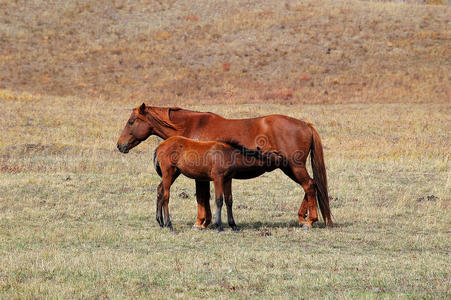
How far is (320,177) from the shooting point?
458 inches

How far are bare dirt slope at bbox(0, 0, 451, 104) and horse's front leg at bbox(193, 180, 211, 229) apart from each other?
2702 cm

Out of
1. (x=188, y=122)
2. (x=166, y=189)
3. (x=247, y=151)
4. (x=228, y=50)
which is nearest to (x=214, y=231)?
(x=166, y=189)

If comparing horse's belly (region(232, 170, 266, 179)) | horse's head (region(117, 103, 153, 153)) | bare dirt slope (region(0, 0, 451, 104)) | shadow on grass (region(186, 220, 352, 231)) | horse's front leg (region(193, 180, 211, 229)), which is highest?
bare dirt slope (region(0, 0, 451, 104))

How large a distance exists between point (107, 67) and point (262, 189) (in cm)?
3292

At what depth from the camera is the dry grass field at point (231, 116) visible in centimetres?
786

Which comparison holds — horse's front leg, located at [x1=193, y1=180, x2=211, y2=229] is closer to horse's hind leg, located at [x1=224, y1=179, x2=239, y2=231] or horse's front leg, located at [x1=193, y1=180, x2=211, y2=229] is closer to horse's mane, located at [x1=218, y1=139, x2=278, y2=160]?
horse's hind leg, located at [x1=224, y1=179, x2=239, y2=231]

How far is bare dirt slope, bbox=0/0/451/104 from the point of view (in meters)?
41.0

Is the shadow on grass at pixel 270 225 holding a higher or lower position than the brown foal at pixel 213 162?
lower

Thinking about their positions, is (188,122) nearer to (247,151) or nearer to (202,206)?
(247,151)

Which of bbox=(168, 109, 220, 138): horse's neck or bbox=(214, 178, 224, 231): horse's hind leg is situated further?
bbox=(168, 109, 220, 138): horse's neck

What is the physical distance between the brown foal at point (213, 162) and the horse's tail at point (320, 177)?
81cm

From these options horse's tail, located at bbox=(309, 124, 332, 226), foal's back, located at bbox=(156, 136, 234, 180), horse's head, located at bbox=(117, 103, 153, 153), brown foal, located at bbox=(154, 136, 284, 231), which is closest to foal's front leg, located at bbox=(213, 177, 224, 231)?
brown foal, located at bbox=(154, 136, 284, 231)

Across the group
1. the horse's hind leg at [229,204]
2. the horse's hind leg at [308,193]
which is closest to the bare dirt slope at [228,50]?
the horse's hind leg at [308,193]

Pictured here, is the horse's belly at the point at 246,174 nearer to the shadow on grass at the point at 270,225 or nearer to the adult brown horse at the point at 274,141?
the adult brown horse at the point at 274,141
